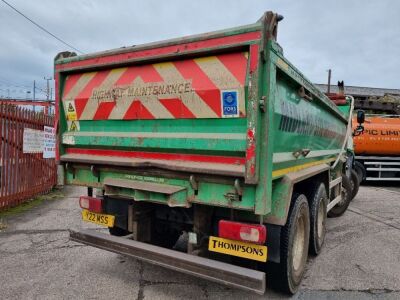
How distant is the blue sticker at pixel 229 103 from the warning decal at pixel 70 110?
190cm

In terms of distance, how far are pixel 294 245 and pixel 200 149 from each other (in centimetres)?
144

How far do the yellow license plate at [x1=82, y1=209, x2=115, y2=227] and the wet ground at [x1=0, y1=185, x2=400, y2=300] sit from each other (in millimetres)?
602

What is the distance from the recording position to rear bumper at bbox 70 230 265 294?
2756mm

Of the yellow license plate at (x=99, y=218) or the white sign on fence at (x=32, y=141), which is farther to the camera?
the white sign on fence at (x=32, y=141)

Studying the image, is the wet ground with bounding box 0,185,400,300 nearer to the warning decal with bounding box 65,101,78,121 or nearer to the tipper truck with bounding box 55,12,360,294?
the tipper truck with bounding box 55,12,360,294

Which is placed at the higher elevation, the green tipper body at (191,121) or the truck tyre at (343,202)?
the green tipper body at (191,121)

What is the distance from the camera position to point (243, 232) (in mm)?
2922

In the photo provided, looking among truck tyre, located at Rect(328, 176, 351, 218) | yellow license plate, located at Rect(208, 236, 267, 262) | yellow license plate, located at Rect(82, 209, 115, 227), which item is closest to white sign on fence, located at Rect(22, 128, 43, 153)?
yellow license plate, located at Rect(82, 209, 115, 227)

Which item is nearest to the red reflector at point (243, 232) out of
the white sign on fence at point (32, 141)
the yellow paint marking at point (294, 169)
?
the yellow paint marking at point (294, 169)

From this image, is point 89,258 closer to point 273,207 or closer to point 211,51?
point 273,207

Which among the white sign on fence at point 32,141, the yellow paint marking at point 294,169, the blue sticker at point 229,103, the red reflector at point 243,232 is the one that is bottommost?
the red reflector at point 243,232

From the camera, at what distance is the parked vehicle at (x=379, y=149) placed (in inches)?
480

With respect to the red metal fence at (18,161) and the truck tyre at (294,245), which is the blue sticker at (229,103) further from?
the red metal fence at (18,161)

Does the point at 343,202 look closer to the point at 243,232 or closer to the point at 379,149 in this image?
the point at 243,232
